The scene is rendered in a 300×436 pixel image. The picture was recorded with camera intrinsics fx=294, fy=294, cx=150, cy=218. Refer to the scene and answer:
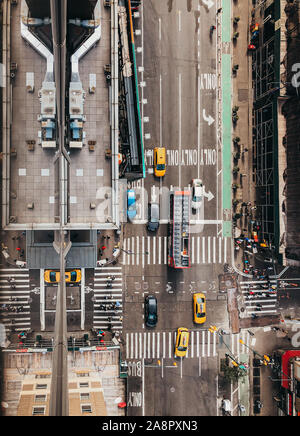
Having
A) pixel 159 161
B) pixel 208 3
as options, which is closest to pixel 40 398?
pixel 159 161

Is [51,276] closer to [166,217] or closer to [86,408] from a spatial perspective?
[86,408]

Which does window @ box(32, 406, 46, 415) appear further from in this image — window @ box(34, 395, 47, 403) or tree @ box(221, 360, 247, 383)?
tree @ box(221, 360, 247, 383)

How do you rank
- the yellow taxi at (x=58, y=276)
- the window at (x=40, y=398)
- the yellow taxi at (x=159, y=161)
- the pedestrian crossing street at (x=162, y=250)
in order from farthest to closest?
the pedestrian crossing street at (x=162, y=250) < the yellow taxi at (x=159, y=161) < the yellow taxi at (x=58, y=276) < the window at (x=40, y=398)

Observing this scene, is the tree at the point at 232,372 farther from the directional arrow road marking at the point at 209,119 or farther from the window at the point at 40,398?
the directional arrow road marking at the point at 209,119

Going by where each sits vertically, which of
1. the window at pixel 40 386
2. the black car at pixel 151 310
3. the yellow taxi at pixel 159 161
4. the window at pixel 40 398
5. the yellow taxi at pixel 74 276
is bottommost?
the window at pixel 40 398

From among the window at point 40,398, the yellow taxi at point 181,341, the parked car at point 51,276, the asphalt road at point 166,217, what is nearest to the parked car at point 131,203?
the asphalt road at point 166,217

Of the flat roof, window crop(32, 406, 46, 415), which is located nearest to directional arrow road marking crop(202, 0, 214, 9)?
the flat roof

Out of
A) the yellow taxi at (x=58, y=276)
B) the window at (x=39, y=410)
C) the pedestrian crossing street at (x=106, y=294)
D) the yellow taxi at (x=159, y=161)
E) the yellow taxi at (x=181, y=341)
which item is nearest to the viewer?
the window at (x=39, y=410)
